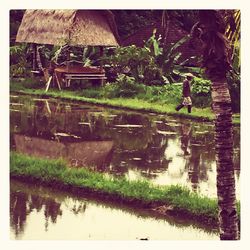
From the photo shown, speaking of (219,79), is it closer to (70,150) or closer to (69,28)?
(70,150)

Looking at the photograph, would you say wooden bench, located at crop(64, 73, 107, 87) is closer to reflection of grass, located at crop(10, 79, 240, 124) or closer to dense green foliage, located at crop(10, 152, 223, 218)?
reflection of grass, located at crop(10, 79, 240, 124)

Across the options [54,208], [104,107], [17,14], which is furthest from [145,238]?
[104,107]

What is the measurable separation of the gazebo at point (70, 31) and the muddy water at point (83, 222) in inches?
192

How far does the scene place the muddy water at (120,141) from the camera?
10.5 metres

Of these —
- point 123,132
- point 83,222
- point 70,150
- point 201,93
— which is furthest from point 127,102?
point 83,222

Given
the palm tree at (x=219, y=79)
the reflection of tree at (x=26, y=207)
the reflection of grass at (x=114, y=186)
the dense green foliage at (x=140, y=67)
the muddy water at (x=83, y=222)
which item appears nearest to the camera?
the palm tree at (x=219, y=79)

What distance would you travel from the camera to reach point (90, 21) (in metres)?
15.5

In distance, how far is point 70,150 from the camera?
11625mm

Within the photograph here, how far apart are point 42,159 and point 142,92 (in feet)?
21.0

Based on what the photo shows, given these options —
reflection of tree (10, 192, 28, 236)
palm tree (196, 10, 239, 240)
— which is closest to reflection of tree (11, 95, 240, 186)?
reflection of tree (10, 192, 28, 236)

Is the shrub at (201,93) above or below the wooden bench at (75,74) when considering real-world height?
below

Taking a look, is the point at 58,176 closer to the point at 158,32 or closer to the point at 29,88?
the point at 29,88

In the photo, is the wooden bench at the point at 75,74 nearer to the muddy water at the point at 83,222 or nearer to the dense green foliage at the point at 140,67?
the dense green foliage at the point at 140,67

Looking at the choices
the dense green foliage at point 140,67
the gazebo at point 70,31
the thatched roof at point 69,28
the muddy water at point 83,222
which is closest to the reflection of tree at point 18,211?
the muddy water at point 83,222
